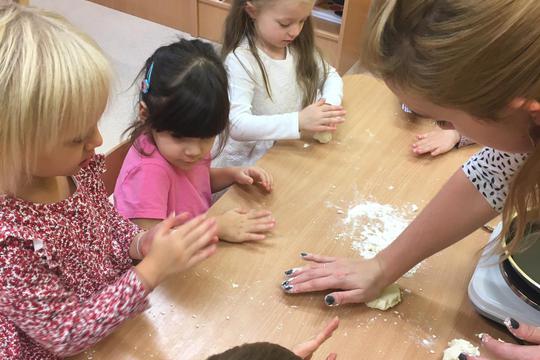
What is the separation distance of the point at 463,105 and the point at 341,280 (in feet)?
1.32

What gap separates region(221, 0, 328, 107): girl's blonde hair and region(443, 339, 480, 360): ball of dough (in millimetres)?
911

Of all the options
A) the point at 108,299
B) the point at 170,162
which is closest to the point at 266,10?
the point at 170,162

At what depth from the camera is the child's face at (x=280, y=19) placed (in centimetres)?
143

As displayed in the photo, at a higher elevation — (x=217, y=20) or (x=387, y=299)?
(x=387, y=299)

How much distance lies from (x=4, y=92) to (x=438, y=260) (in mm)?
817

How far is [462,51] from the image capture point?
0.62 m

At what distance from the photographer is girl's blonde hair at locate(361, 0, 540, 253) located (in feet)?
1.93

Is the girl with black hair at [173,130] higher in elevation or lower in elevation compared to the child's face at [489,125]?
lower

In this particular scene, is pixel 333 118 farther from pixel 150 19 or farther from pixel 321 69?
pixel 150 19

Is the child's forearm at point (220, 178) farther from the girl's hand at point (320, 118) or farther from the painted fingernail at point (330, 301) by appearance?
the painted fingernail at point (330, 301)

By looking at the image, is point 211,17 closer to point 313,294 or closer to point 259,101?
point 259,101

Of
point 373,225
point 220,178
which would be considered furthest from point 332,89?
point 373,225

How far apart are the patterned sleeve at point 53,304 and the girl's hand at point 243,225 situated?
0.23 m

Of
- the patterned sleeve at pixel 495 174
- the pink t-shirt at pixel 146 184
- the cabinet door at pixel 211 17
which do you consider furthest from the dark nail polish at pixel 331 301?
the cabinet door at pixel 211 17
